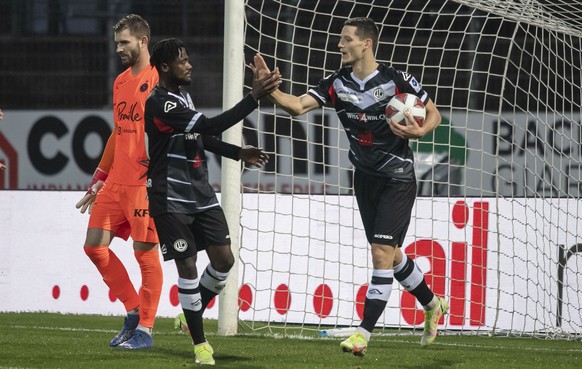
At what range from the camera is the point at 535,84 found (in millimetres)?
12023

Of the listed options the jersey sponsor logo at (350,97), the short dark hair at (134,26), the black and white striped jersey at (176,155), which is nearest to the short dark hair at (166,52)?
the black and white striped jersey at (176,155)

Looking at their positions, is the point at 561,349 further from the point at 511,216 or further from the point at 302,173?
the point at 302,173

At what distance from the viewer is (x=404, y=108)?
5.85 m

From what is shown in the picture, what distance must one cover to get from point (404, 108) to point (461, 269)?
3140mm

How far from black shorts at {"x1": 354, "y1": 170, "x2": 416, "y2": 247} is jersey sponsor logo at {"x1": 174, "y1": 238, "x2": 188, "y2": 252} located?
3.30 feet

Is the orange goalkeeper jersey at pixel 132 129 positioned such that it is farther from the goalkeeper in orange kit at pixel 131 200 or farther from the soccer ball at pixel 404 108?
the soccer ball at pixel 404 108

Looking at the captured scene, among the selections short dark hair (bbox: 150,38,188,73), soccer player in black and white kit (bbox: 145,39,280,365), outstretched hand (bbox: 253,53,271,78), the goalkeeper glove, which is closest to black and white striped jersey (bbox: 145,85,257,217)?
soccer player in black and white kit (bbox: 145,39,280,365)

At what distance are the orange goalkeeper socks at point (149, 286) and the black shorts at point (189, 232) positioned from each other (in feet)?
2.41

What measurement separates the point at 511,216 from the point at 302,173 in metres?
4.19

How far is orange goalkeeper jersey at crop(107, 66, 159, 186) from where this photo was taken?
6289mm

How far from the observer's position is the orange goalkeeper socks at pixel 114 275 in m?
6.38

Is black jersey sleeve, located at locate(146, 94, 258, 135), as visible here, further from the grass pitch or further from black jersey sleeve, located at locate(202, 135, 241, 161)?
the grass pitch

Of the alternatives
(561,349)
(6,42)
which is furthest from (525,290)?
(6,42)

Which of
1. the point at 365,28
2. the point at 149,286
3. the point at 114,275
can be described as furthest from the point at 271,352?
the point at 365,28
